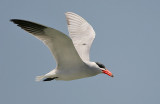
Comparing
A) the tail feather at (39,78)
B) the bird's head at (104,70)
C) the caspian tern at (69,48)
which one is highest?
the caspian tern at (69,48)

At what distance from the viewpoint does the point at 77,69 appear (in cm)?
934

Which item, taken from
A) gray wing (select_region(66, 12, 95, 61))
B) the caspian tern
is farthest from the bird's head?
gray wing (select_region(66, 12, 95, 61))

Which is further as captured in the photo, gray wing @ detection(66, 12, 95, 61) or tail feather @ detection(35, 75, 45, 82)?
gray wing @ detection(66, 12, 95, 61)

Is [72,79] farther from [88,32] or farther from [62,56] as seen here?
[88,32]

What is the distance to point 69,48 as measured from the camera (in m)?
8.74

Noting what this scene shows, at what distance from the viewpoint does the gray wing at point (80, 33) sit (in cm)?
1078

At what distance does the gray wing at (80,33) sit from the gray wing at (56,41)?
1300 mm

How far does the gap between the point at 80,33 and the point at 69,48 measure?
265 centimetres

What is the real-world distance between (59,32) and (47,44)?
2.14ft

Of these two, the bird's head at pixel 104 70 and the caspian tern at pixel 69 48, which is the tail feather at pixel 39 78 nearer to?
the caspian tern at pixel 69 48

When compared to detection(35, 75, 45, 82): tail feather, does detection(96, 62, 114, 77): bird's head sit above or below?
above

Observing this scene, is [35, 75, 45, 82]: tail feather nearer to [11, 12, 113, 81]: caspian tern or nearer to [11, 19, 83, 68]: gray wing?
[11, 12, 113, 81]: caspian tern

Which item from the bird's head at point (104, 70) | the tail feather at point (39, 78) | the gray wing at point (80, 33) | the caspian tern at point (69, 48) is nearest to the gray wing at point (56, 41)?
the caspian tern at point (69, 48)

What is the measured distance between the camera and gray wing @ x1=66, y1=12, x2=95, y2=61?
10777mm
